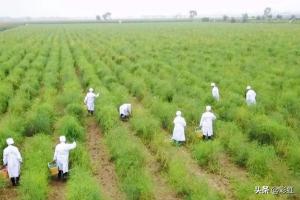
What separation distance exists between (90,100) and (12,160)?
20.0ft

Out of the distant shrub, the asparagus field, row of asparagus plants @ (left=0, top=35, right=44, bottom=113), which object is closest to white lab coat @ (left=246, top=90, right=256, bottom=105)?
the asparagus field

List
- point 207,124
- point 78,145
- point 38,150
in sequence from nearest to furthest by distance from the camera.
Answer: point 38,150 < point 78,145 < point 207,124

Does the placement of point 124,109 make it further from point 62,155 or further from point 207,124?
point 62,155

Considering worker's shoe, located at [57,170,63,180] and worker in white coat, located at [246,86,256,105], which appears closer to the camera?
worker's shoe, located at [57,170,63,180]

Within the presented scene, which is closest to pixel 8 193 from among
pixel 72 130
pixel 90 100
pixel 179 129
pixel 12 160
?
pixel 12 160

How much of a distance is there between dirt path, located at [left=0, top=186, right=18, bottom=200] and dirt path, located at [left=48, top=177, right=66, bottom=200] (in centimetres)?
82

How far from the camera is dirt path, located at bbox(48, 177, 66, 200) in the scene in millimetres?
9609

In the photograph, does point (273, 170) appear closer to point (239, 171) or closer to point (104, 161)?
point (239, 171)

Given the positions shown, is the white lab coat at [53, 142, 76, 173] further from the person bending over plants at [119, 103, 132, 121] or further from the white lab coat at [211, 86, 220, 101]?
the white lab coat at [211, 86, 220, 101]

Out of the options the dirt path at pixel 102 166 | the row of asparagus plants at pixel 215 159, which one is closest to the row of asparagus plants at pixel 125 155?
the dirt path at pixel 102 166

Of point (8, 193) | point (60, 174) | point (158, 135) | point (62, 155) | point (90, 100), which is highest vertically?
point (62, 155)

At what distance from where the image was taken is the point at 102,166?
445 inches

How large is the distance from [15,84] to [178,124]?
1091 centimetres

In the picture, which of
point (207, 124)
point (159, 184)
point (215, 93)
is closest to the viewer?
point (159, 184)
